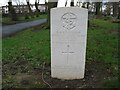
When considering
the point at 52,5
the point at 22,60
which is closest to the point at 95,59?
the point at 22,60

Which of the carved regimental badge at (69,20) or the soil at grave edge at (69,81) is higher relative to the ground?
the carved regimental badge at (69,20)

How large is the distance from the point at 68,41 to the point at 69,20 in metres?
0.46

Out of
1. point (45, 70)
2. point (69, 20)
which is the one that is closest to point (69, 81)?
point (45, 70)

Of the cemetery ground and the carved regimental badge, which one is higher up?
the carved regimental badge

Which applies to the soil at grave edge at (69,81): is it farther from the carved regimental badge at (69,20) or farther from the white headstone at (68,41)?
the carved regimental badge at (69,20)

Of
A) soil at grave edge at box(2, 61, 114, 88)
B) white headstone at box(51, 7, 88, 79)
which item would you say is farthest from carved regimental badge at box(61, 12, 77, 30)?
soil at grave edge at box(2, 61, 114, 88)

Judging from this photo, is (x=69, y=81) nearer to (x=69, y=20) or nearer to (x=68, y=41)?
(x=68, y=41)

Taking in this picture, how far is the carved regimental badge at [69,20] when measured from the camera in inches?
131

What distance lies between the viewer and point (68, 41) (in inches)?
136

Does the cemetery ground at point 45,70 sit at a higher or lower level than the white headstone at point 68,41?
lower

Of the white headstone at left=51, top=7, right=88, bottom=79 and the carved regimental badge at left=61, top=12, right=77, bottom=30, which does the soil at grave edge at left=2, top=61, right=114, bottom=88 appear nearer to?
the white headstone at left=51, top=7, right=88, bottom=79

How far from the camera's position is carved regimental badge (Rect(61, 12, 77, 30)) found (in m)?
3.34

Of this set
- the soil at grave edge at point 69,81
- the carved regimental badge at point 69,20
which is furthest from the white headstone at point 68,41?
the soil at grave edge at point 69,81

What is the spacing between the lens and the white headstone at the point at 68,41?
10.9ft
